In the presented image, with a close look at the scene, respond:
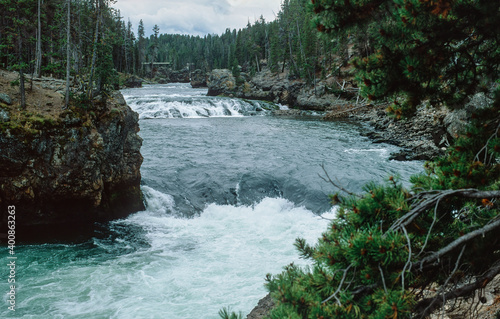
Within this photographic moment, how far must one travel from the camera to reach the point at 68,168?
945cm

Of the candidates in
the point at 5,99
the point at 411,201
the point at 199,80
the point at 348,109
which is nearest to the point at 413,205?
the point at 411,201

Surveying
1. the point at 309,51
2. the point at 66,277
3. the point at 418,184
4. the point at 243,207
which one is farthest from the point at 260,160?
the point at 309,51

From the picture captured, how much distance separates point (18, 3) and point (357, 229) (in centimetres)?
1727

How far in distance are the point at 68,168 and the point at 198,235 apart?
14.3ft

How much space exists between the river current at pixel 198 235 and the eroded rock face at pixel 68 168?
0.83 meters

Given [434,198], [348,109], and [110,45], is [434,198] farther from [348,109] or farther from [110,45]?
[110,45]

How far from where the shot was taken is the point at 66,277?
7750mm

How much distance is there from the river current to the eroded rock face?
0.83m

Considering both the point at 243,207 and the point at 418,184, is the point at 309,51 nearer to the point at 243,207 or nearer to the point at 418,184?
the point at 243,207

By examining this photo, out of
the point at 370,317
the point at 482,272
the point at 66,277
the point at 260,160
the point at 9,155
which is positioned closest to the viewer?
the point at 370,317

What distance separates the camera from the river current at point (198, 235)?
278 inches

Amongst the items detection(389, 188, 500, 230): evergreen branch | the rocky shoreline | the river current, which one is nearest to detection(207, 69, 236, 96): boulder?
the rocky shoreline

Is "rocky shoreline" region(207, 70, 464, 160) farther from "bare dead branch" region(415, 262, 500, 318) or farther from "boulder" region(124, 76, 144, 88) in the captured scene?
"boulder" region(124, 76, 144, 88)

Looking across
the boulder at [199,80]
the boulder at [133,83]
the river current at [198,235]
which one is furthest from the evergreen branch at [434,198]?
the boulder at [199,80]
